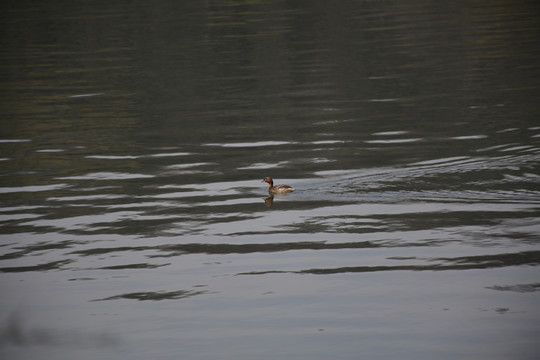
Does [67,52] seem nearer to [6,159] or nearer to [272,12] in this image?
[272,12]

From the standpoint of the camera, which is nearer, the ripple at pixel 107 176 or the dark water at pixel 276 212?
the dark water at pixel 276 212

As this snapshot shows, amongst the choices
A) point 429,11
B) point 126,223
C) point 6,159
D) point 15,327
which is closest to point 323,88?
point 6,159

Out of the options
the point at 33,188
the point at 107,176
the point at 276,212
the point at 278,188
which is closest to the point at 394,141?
the point at 278,188

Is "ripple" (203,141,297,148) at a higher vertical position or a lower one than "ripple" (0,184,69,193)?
higher

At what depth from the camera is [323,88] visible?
34.3 m

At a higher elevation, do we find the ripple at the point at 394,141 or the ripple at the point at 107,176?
the ripple at the point at 394,141

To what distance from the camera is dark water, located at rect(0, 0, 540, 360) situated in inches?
472

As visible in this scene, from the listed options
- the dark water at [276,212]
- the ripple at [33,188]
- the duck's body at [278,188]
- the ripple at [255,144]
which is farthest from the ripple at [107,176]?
the ripple at [255,144]

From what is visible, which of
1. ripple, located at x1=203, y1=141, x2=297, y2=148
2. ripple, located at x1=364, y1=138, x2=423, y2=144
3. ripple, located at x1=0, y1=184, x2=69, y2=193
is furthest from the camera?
ripple, located at x1=203, y1=141, x2=297, y2=148

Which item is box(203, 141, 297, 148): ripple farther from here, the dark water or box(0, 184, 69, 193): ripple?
box(0, 184, 69, 193): ripple

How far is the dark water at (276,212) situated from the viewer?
39.3ft

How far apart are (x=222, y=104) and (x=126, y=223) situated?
15.0 meters

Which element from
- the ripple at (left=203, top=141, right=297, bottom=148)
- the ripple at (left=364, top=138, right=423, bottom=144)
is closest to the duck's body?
the ripple at (left=364, top=138, right=423, bottom=144)

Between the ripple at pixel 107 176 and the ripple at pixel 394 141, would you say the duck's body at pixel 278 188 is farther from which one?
the ripple at pixel 394 141
